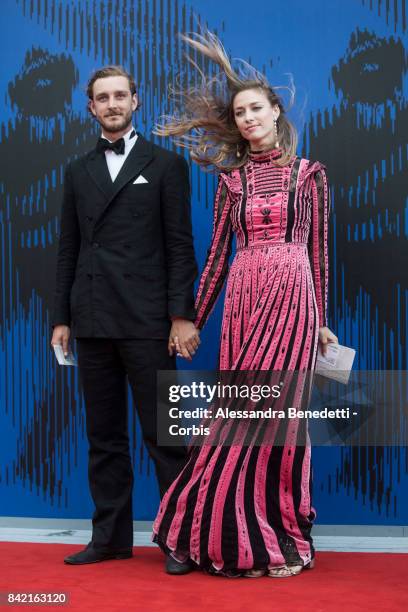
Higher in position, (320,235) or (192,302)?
(320,235)

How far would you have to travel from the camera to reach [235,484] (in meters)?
3.26

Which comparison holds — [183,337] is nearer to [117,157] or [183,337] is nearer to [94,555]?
[117,157]

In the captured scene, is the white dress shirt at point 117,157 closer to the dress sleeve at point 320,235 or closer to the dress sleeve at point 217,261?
the dress sleeve at point 217,261

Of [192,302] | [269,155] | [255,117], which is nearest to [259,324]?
[192,302]

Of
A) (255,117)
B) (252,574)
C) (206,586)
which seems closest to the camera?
(206,586)

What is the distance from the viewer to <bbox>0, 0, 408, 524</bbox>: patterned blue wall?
13.1 feet

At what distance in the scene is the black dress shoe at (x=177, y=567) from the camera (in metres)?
3.25

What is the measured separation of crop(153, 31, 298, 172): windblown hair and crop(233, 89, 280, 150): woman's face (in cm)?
4

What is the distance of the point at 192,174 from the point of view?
13.6 ft

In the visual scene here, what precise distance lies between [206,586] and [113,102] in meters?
1.79

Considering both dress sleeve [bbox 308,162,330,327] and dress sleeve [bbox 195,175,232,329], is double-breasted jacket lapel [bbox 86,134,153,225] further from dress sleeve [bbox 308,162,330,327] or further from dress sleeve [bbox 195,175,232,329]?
dress sleeve [bbox 308,162,330,327]

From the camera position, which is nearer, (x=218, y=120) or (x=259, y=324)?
(x=259, y=324)

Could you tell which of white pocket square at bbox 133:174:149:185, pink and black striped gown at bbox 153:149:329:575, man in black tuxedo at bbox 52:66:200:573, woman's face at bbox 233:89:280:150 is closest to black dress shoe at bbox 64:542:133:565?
man in black tuxedo at bbox 52:66:200:573

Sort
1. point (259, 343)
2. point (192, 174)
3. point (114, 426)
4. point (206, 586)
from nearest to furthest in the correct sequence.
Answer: point (206, 586) → point (259, 343) → point (114, 426) → point (192, 174)
